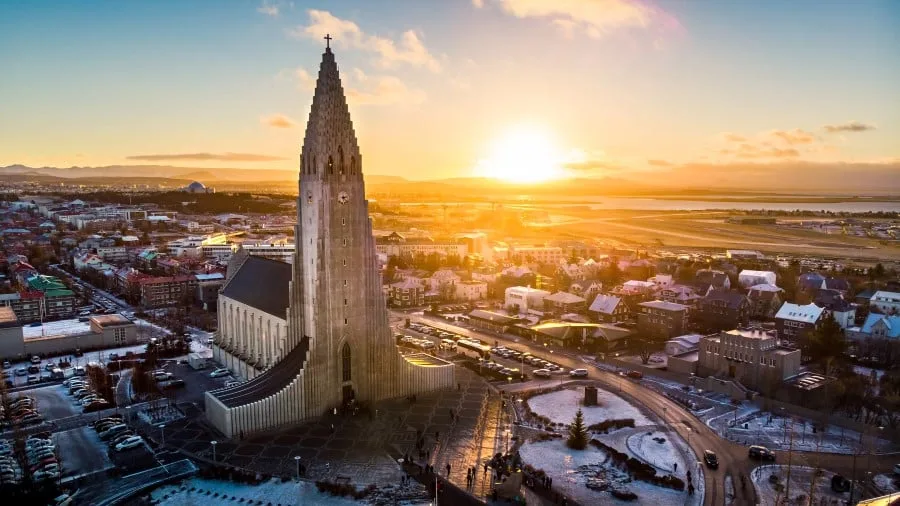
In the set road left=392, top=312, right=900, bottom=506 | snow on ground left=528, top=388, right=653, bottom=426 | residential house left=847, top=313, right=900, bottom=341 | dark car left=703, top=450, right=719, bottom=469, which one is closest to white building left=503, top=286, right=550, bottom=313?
road left=392, top=312, right=900, bottom=506

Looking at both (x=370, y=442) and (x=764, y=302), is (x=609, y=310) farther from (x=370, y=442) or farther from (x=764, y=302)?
(x=370, y=442)

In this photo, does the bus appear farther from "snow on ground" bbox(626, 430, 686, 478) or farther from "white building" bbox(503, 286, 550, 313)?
"snow on ground" bbox(626, 430, 686, 478)

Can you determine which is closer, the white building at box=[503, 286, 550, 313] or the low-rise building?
the low-rise building

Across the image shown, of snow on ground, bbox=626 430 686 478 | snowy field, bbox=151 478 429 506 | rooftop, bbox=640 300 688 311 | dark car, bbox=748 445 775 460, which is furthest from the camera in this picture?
rooftop, bbox=640 300 688 311

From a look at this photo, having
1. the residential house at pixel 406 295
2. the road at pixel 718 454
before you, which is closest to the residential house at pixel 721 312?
the road at pixel 718 454

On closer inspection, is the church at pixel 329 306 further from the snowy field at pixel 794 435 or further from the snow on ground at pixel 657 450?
the snowy field at pixel 794 435

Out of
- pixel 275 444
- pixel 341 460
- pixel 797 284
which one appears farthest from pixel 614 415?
pixel 797 284

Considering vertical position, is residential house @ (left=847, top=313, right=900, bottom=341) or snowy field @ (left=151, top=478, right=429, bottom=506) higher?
residential house @ (left=847, top=313, right=900, bottom=341)
